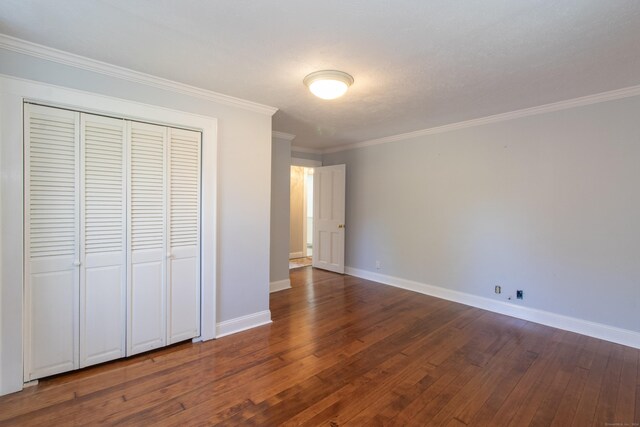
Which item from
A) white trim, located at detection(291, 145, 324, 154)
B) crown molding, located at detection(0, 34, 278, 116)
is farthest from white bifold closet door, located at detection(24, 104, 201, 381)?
white trim, located at detection(291, 145, 324, 154)

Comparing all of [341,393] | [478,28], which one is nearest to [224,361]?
[341,393]

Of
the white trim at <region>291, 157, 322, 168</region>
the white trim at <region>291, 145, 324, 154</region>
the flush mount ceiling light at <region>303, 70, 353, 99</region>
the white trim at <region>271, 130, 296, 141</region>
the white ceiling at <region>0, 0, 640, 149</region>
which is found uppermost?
the white trim at <region>291, 145, 324, 154</region>

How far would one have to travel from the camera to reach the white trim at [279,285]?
14.8 ft

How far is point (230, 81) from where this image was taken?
262 centimetres

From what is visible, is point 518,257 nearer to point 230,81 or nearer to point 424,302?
point 424,302

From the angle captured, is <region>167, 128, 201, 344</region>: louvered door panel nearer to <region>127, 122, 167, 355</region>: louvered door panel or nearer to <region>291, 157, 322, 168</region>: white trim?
<region>127, 122, 167, 355</region>: louvered door panel

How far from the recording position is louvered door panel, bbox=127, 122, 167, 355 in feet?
8.27

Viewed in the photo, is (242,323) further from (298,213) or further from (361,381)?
(298,213)

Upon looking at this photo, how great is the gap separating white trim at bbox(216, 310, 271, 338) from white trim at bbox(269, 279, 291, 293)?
45.3 inches

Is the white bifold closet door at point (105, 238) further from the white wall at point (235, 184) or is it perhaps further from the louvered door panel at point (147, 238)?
the white wall at point (235, 184)

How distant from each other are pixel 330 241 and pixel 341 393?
369 centimetres

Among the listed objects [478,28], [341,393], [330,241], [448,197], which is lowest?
[341,393]

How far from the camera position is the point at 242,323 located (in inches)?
125

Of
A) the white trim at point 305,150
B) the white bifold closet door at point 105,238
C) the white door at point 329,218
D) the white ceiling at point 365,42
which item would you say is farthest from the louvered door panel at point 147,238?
the white door at point 329,218
